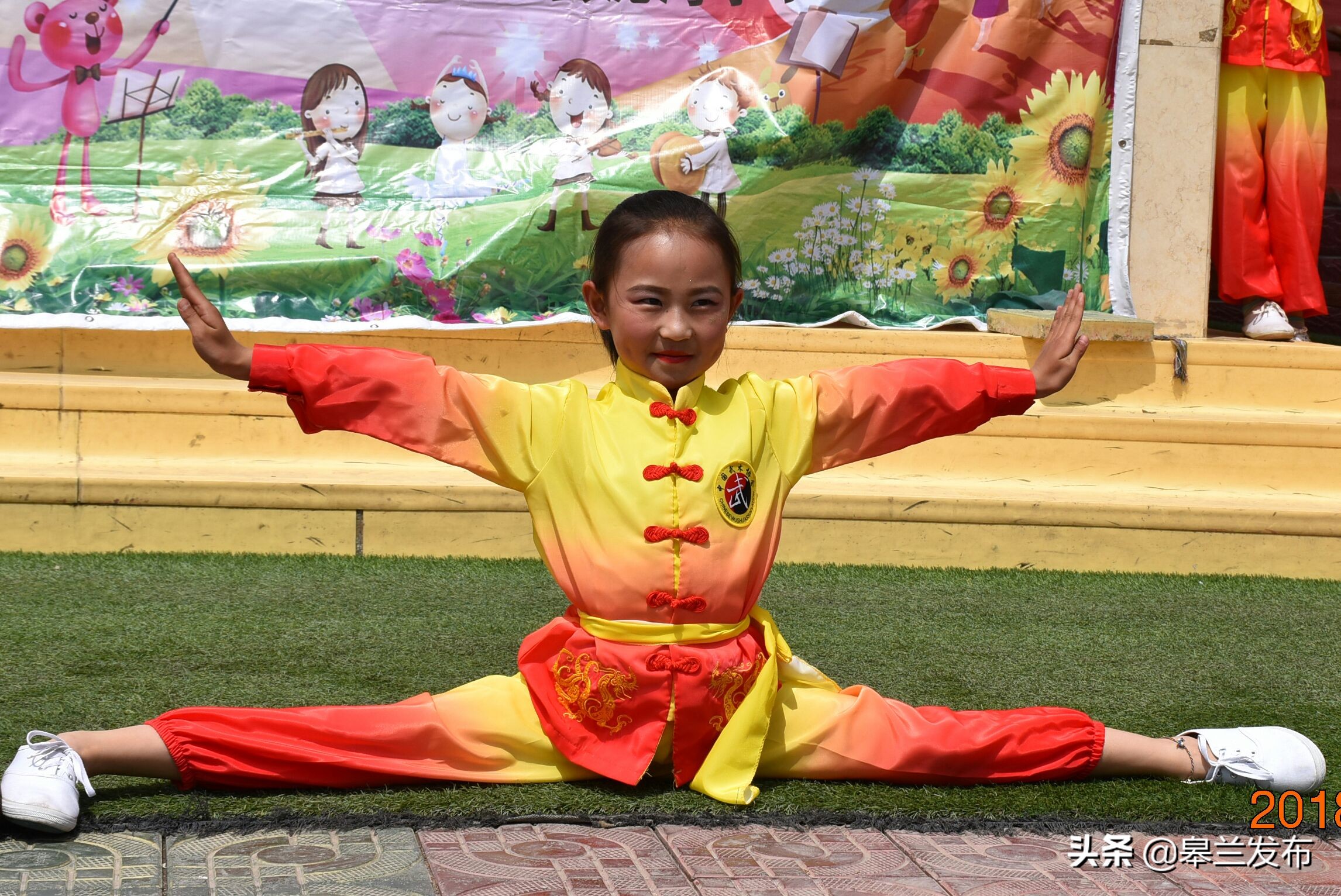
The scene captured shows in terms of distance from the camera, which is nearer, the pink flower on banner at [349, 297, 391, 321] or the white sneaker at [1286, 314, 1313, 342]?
the pink flower on banner at [349, 297, 391, 321]

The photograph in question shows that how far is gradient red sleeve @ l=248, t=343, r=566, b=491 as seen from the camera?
7.95 feet

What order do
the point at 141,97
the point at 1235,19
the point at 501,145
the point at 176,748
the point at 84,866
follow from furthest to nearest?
the point at 1235,19, the point at 501,145, the point at 141,97, the point at 176,748, the point at 84,866

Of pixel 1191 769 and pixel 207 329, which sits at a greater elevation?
pixel 207 329

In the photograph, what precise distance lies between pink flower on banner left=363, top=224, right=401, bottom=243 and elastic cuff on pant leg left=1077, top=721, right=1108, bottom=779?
3129 millimetres

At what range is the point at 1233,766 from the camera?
2.66 metres

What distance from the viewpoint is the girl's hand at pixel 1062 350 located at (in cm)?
262

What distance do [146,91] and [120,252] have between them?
0.55 m

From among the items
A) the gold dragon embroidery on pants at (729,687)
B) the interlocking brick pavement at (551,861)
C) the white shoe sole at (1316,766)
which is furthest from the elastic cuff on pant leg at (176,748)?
the white shoe sole at (1316,766)

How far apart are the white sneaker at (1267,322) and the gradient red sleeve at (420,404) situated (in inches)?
147

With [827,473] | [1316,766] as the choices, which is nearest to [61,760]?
[1316,766]

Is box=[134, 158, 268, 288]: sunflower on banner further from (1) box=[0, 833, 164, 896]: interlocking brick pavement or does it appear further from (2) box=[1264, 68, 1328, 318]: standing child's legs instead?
(2) box=[1264, 68, 1328, 318]: standing child's legs

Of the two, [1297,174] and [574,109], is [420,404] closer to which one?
[574,109]

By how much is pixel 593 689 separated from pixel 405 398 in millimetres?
583

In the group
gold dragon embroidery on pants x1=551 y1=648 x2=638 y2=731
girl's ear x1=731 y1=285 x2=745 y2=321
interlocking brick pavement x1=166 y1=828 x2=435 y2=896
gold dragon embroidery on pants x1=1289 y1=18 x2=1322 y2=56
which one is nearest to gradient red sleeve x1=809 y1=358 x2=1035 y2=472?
girl's ear x1=731 y1=285 x2=745 y2=321
